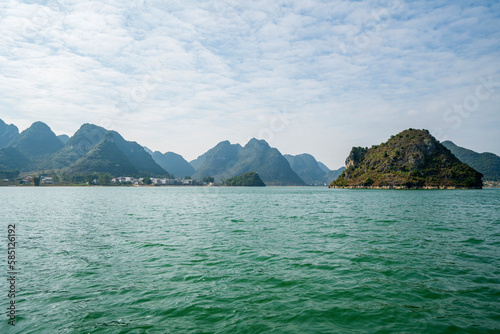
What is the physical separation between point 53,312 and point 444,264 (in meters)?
21.4

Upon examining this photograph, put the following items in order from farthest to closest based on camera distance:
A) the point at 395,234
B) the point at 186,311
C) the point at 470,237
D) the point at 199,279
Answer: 1. the point at 395,234
2. the point at 470,237
3. the point at 199,279
4. the point at 186,311

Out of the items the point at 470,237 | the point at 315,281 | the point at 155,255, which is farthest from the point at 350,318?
the point at 470,237

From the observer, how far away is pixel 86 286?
13.9 meters

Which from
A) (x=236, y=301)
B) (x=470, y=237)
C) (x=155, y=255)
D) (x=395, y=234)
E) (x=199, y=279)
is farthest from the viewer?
(x=395, y=234)

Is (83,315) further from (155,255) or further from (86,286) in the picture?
(155,255)

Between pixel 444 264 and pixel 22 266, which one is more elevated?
pixel 444 264

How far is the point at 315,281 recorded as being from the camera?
46.7 ft

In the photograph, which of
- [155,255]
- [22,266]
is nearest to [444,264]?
[155,255]

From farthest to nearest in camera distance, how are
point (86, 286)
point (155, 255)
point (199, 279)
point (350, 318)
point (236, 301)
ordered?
point (155, 255) < point (199, 279) < point (86, 286) < point (236, 301) < point (350, 318)

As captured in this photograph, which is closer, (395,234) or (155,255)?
(155,255)

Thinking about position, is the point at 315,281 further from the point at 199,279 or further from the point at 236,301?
the point at 199,279

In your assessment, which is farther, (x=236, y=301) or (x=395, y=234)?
(x=395, y=234)

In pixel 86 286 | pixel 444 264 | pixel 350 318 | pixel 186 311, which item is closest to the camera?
pixel 350 318

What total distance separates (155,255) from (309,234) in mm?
15357
